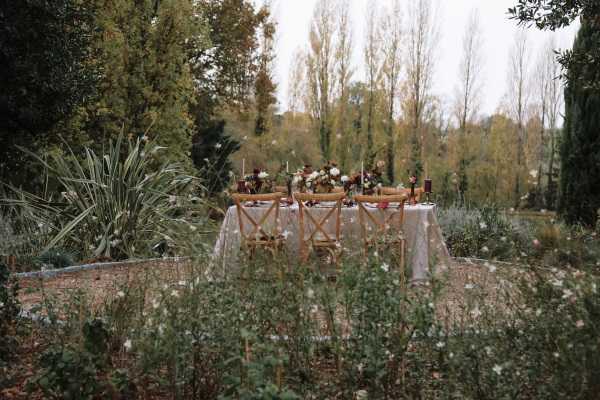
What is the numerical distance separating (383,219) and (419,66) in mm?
12062

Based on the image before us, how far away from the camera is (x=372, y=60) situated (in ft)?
56.6

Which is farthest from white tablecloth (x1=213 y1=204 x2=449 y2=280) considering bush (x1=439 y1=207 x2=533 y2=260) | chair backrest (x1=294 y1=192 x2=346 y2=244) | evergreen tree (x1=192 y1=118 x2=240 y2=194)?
evergreen tree (x1=192 y1=118 x2=240 y2=194)

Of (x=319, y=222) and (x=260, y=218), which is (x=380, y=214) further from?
(x=260, y=218)

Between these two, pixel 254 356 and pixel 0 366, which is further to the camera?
pixel 0 366

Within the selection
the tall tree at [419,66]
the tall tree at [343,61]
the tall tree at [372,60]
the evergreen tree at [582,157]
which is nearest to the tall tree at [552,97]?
the tall tree at [419,66]

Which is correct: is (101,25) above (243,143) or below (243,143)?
above

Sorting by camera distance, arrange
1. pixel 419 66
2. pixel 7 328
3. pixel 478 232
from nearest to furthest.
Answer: pixel 7 328 < pixel 478 232 < pixel 419 66

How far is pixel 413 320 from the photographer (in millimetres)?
2674

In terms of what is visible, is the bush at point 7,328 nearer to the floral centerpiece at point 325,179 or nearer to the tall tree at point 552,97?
the floral centerpiece at point 325,179

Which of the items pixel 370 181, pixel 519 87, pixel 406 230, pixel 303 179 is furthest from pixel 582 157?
pixel 519 87

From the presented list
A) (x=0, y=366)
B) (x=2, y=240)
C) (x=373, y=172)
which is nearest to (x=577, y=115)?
(x=373, y=172)

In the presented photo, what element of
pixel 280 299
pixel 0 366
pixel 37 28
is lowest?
pixel 0 366

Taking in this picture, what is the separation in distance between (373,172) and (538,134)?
14.4m

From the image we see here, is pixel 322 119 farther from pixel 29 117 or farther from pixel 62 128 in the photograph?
pixel 29 117
